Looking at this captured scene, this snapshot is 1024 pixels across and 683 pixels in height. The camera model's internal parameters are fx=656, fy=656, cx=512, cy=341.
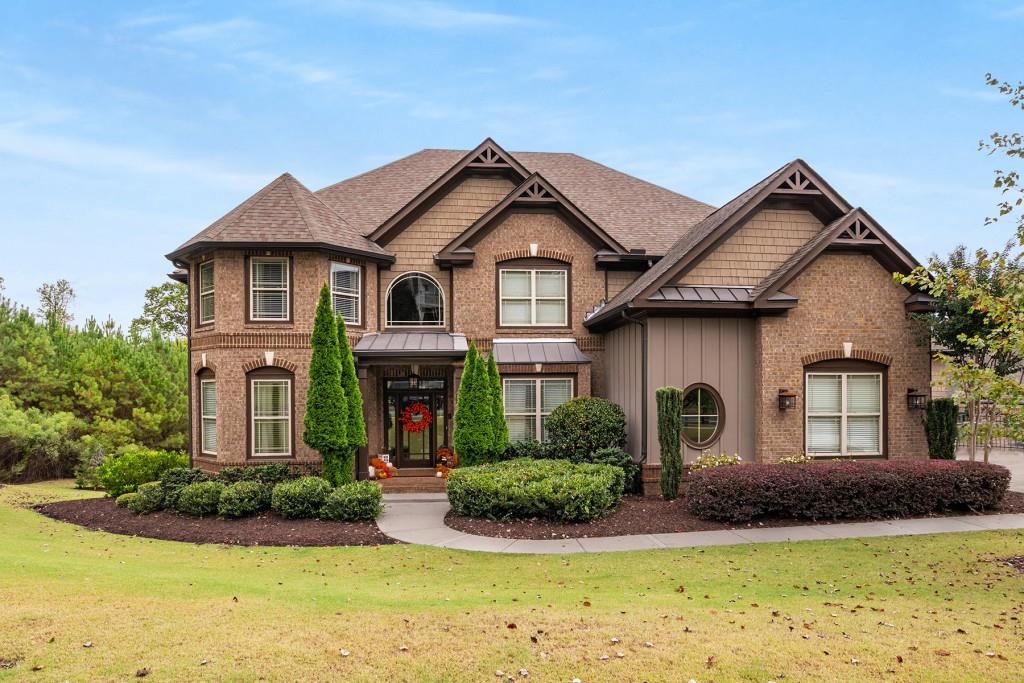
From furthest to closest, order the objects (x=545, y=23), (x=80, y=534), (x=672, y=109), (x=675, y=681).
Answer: (x=672, y=109) < (x=545, y=23) < (x=80, y=534) < (x=675, y=681)

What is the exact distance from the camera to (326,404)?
13500 millimetres

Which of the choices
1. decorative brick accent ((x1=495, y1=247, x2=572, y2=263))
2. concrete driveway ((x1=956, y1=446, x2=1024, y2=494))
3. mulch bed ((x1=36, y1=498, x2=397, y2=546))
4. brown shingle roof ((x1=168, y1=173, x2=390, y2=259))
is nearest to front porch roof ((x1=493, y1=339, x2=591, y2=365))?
decorative brick accent ((x1=495, y1=247, x2=572, y2=263))

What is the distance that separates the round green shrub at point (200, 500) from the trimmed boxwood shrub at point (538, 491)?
4.63 m

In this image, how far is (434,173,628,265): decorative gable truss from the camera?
16.9 m

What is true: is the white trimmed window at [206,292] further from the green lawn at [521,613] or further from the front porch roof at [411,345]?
the green lawn at [521,613]

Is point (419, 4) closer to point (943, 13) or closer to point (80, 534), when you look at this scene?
point (943, 13)

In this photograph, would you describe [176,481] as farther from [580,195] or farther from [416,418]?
[580,195]

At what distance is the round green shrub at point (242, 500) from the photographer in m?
12.6

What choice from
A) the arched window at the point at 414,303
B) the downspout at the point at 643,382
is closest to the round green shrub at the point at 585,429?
the downspout at the point at 643,382

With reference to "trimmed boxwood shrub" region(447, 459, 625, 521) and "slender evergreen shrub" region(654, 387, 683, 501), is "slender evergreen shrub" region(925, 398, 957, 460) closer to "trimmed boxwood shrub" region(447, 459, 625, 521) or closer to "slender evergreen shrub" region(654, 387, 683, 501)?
"slender evergreen shrub" region(654, 387, 683, 501)

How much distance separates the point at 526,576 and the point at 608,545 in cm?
211

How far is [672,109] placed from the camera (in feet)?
69.6

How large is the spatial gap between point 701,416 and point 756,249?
407cm

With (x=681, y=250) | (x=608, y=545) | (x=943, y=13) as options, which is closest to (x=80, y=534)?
(x=608, y=545)
